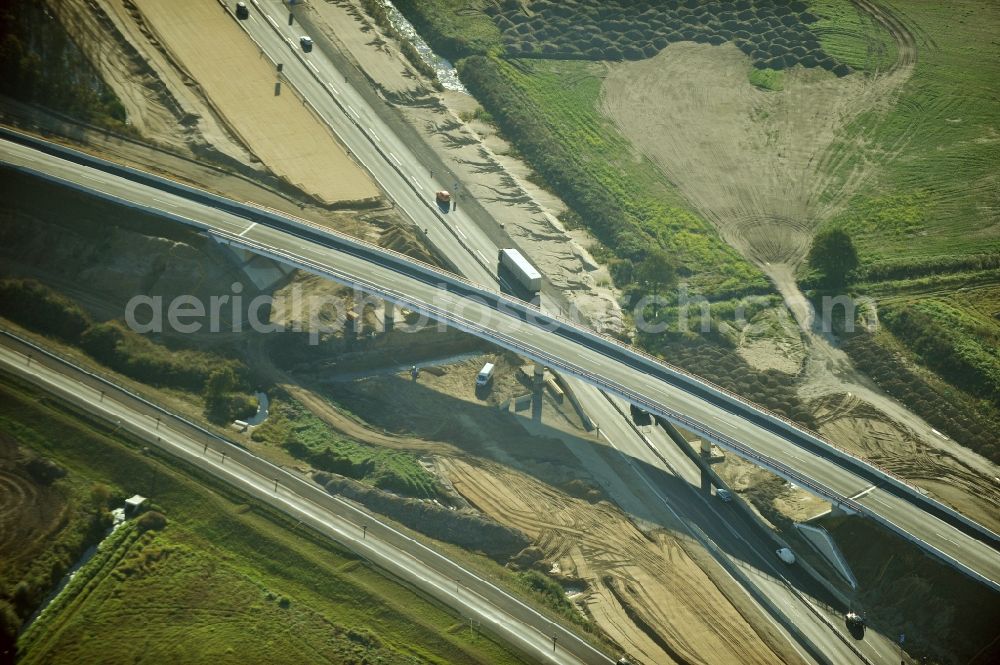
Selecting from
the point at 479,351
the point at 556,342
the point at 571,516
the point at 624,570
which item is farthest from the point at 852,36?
the point at 624,570

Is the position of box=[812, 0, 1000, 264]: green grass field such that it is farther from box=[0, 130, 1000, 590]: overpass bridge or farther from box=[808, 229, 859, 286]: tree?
box=[0, 130, 1000, 590]: overpass bridge

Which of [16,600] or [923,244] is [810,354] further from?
[16,600]

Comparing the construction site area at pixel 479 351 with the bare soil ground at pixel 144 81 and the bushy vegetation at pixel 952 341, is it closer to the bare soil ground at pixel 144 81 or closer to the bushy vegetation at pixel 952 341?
the bare soil ground at pixel 144 81

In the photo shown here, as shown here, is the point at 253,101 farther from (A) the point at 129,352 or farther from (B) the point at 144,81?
(A) the point at 129,352

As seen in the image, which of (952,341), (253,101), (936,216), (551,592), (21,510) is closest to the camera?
(21,510)

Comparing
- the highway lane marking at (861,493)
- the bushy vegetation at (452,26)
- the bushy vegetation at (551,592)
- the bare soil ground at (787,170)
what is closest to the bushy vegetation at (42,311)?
the bushy vegetation at (551,592)

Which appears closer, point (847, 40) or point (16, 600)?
point (16, 600)

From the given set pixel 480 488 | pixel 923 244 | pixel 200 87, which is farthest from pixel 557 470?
pixel 200 87
